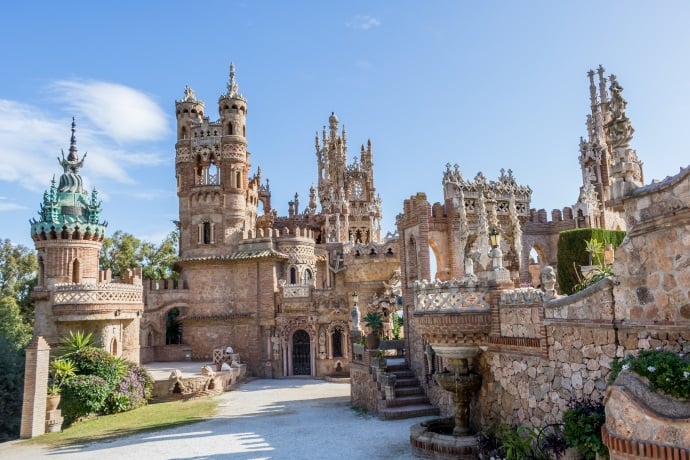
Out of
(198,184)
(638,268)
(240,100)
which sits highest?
(240,100)

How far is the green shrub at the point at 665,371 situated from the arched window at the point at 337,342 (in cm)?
2853

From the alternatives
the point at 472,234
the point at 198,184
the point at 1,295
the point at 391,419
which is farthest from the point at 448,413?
the point at 1,295

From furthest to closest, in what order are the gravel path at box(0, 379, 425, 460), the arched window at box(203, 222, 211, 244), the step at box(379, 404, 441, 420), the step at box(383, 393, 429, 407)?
the arched window at box(203, 222, 211, 244), the step at box(383, 393, 429, 407), the step at box(379, 404, 441, 420), the gravel path at box(0, 379, 425, 460)

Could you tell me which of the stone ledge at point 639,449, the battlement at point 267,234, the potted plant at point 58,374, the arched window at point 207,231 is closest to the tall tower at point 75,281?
the potted plant at point 58,374

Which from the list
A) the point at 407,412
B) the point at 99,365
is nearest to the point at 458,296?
the point at 407,412

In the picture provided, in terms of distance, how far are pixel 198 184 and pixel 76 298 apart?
48.9 ft

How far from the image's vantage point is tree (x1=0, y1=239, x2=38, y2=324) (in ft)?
139

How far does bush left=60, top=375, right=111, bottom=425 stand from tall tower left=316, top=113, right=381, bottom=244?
25.4 metres

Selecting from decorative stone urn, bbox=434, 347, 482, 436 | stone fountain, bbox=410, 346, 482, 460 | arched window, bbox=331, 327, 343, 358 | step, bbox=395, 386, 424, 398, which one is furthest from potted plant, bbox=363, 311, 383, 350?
decorative stone urn, bbox=434, 347, 482, 436

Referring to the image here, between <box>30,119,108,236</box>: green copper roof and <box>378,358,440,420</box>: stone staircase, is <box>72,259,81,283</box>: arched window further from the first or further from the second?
<box>378,358,440,420</box>: stone staircase

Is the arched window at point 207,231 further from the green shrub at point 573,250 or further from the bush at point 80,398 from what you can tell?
the green shrub at point 573,250

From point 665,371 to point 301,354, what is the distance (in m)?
30.5

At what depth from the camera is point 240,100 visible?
41.1m

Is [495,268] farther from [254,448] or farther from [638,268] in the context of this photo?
[254,448]
